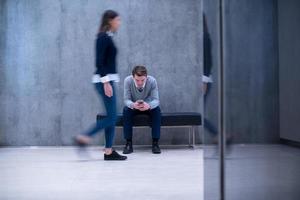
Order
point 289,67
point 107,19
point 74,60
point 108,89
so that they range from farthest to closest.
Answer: point 74,60
point 107,19
point 108,89
point 289,67

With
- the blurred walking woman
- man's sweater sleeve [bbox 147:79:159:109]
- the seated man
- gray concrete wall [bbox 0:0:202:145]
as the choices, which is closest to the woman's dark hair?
the blurred walking woman

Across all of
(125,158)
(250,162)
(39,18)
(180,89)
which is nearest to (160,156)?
(125,158)

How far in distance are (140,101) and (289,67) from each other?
3.70 m

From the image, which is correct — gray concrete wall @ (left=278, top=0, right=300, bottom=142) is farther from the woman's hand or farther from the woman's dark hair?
the woman's dark hair

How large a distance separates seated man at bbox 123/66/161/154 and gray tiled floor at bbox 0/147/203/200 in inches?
10.4

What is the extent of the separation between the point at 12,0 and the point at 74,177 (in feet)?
10.7

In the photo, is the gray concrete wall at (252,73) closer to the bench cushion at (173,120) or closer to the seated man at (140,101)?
the seated man at (140,101)

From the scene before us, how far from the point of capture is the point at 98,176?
3.20 meters

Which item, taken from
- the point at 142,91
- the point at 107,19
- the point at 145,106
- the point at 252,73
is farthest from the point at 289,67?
the point at 142,91

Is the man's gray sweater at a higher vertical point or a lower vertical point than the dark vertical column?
lower

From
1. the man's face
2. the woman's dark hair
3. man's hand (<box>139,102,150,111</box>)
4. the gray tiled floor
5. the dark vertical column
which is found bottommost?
the gray tiled floor

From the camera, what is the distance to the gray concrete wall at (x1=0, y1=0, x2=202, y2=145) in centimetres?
564

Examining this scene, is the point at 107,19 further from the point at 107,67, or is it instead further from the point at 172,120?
the point at 172,120

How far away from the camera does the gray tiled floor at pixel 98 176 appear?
2412 millimetres
